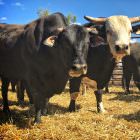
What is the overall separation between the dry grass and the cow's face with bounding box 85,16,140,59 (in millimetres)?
1372

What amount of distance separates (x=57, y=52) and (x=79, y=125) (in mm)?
1427

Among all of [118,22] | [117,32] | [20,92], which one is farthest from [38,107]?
[20,92]

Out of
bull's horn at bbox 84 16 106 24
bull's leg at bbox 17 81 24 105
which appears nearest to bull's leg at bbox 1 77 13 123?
Result: bull's leg at bbox 17 81 24 105

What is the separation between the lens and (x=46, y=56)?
6.29 meters

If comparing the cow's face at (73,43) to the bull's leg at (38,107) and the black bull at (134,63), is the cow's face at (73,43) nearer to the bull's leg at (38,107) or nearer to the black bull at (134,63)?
the bull's leg at (38,107)

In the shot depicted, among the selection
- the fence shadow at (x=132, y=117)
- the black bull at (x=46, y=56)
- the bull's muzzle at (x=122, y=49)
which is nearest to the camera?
the black bull at (x=46, y=56)

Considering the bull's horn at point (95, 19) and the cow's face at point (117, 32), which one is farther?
the bull's horn at point (95, 19)

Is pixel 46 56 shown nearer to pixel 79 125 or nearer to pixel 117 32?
pixel 79 125

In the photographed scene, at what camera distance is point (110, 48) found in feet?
23.7

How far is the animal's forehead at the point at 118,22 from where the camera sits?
23.4ft

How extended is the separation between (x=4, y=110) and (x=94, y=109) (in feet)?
7.38

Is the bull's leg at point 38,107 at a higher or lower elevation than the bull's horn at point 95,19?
lower

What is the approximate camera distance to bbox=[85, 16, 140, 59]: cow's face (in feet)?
21.4

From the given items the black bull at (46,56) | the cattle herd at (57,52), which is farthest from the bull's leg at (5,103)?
the black bull at (46,56)
